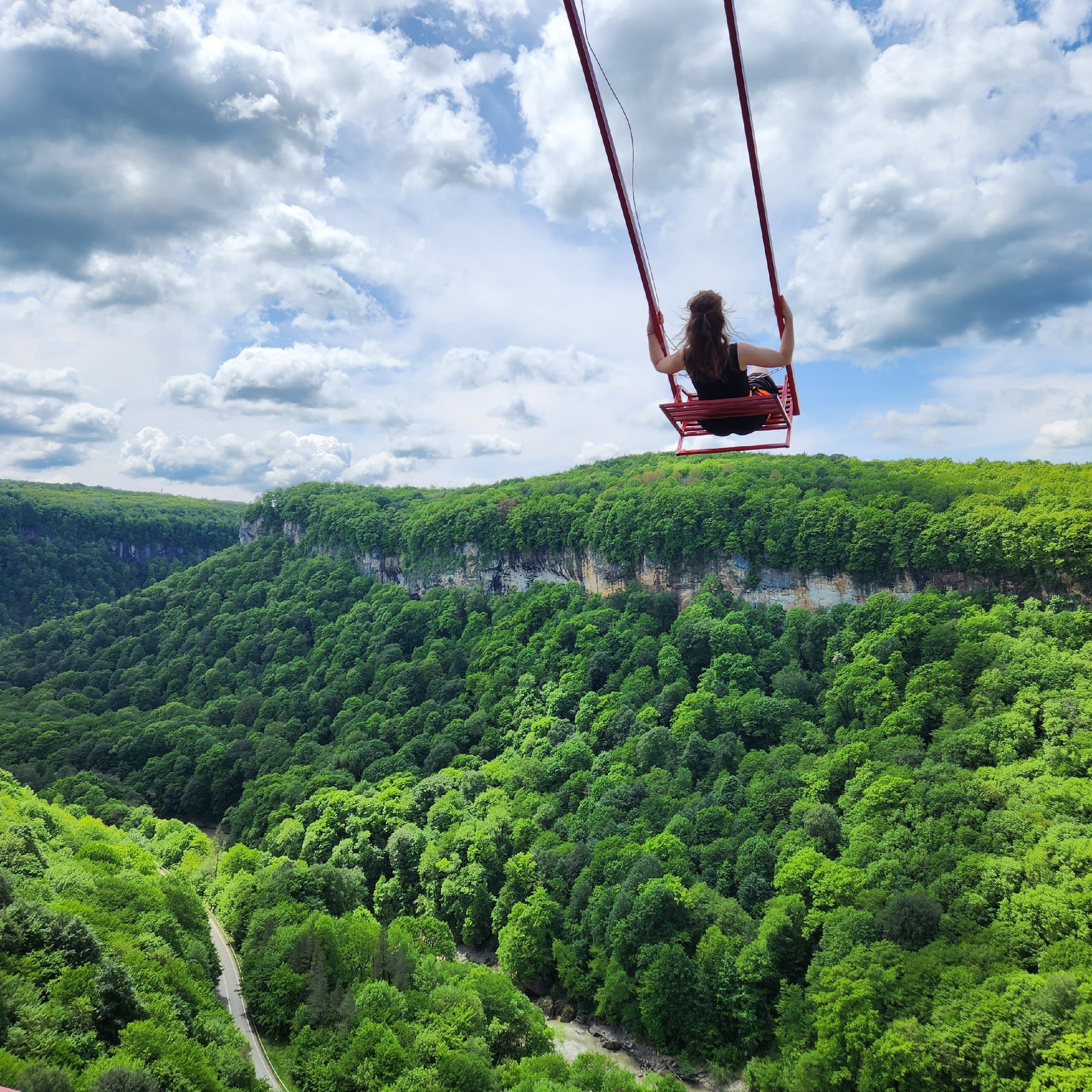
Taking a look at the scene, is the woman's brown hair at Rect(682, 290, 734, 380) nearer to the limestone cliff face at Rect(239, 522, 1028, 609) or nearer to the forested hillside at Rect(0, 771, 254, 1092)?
the forested hillside at Rect(0, 771, 254, 1092)

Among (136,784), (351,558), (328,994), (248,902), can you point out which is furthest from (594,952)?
(351,558)

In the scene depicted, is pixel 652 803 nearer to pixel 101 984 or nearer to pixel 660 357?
pixel 101 984

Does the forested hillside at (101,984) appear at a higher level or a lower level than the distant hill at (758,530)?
Answer: lower

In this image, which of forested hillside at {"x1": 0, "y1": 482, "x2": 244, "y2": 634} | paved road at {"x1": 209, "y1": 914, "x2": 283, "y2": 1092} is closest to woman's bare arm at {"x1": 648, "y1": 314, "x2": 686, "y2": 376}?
paved road at {"x1": 209, "y1": 914, "x2": 283, "y2": 1092}

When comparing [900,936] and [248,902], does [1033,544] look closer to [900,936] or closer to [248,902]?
[900,936]

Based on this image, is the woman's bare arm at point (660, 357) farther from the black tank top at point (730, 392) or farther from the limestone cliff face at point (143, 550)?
the limestone cliff face at point (143, 550)

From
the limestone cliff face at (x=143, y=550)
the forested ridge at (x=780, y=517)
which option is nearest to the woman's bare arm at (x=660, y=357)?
the forested ridge at (x=780, y=517)
